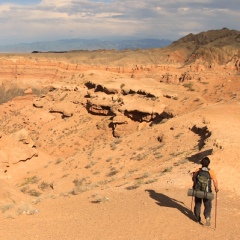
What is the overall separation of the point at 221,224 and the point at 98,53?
3803 inches

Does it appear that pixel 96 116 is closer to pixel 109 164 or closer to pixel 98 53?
pixel 109 164

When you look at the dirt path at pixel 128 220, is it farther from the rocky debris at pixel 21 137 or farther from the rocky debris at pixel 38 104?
the rocky debris at pixel 38 104

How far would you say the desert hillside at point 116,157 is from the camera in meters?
7.63

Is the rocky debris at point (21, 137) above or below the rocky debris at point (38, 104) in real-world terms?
below

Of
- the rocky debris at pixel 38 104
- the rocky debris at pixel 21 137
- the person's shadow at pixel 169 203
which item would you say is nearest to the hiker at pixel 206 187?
the person's shadow at pixel 169 203

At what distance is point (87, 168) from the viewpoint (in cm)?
1936

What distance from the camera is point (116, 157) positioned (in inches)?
755

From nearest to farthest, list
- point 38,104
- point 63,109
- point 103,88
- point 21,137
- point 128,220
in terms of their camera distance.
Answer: point 128,220, point 21,137, point 103,88, point 63,109, point 38,104

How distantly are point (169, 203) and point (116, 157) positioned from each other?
35.4 feet

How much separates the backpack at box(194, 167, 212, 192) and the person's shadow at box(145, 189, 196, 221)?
2.66 ft

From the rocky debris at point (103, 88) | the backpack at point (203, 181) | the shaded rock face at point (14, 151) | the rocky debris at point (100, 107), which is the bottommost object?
the shaded rock face at point (14, 151)

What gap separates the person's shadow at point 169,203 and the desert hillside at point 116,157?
0.03 meters

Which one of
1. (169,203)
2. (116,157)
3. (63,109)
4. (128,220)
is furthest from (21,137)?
(128,220)

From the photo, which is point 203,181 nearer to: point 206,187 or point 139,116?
point 206,187
